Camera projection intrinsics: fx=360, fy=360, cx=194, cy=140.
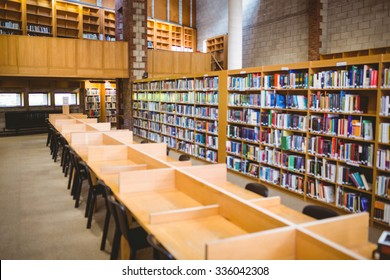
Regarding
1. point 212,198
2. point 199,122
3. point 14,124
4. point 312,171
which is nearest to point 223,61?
point 199,122

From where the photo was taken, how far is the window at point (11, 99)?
15.3 m

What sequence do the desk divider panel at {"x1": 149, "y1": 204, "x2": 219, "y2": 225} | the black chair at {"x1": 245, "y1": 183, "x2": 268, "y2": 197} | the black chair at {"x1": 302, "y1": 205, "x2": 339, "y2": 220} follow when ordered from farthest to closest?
the black chair at {"x1": 245, "y1": 183, "x2": 268, "y2": 197} → the black chair at {"x1": 302, "y1": 205, "x2": 339, "y2": 220} → the desk divider panel at {"x1": 149, "y1": 204, "x2": 219, "y2": 225}

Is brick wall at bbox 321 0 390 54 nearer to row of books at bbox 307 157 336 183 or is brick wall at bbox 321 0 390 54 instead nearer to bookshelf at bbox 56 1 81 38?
row of books at bbox 307 157 336 183

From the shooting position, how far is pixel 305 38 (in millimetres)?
12344

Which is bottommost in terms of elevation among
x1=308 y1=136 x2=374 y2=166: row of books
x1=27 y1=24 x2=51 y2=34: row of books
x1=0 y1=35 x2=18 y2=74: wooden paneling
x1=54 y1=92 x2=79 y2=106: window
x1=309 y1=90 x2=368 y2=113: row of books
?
x1=308 y1=136 x2=374 y2=166: row of books

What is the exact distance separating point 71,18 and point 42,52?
148 inches

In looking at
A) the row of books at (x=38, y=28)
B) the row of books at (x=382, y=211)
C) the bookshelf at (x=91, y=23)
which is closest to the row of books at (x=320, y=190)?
the row of books at (x=382, y=211)

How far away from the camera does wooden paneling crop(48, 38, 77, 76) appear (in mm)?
12891

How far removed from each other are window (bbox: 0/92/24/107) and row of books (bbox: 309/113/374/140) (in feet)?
45.5

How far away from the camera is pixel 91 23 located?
1622cm

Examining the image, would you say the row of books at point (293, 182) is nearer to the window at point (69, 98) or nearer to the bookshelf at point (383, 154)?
the bookshelf at point (383, 154)

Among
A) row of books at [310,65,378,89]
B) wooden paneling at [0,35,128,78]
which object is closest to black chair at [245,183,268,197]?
row of books at [310,65,378,89]

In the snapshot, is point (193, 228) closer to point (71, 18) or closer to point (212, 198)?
point (212, 198)
